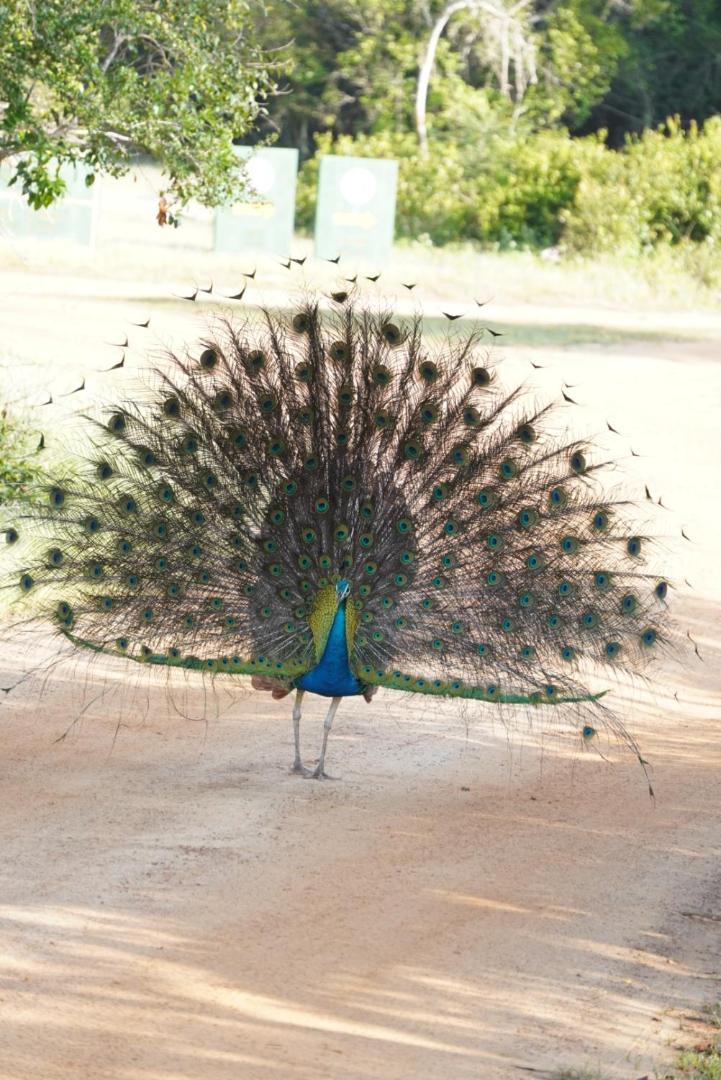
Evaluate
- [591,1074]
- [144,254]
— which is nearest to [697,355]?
[144,254]

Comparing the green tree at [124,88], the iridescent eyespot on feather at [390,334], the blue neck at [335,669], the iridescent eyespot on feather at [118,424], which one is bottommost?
the blue neck at [335,669]

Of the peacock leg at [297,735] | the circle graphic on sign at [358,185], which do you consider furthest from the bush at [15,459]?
the circle graphic on sign at [358,185]

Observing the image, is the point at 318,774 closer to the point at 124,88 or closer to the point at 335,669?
the point at 335,669

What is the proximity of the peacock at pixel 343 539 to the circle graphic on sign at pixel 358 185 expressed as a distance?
3058cm

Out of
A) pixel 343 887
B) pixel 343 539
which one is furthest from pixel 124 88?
pixel 343 887


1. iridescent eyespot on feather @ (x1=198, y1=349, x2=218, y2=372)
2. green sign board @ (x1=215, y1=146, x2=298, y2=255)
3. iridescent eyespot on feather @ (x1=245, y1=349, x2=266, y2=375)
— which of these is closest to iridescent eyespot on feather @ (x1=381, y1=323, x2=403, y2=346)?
iridescent eyespot on feather @ (x1=245, y1=349, x2=266, y2=375)

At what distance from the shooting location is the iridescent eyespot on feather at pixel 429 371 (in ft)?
27.2

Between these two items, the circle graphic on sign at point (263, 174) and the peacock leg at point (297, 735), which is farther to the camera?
the circle graphic on sign at point (263, 174)

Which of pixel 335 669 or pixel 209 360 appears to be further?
pixel 209 360

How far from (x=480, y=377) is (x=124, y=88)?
5.83 meters

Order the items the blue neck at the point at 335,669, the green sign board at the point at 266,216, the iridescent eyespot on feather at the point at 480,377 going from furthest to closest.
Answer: the green sign board at the point at 266,216
the iridescent eyespot on feather at the point at 480,377
the blue neck at the point at 335,669

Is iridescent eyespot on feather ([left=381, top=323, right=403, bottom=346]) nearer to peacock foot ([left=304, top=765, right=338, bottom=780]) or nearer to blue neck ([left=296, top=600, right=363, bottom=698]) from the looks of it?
blue neck ([left=296, top=600, right=363, bottom=698])

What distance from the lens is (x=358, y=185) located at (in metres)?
38.3

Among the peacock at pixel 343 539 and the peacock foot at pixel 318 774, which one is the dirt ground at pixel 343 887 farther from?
the peacock at pixel 343 539
